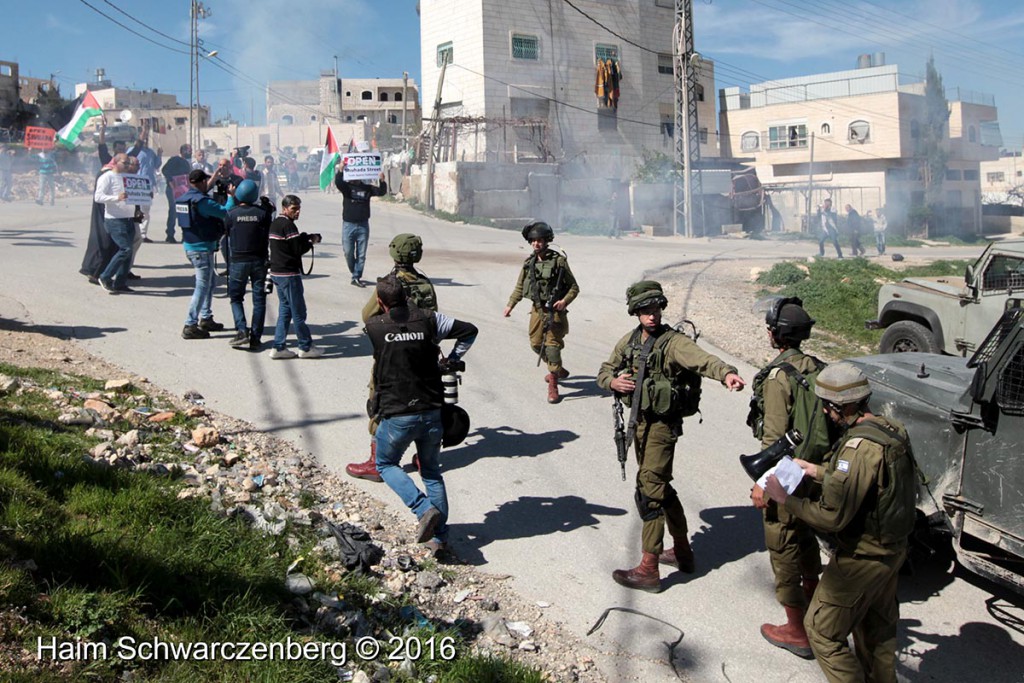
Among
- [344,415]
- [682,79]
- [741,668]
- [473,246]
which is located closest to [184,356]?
[344,415]

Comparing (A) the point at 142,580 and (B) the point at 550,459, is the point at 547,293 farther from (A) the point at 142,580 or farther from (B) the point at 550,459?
(A) the point at 142,580

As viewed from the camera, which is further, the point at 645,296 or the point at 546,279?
the point at 546,279

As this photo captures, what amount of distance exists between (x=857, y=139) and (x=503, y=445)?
47.4 meters

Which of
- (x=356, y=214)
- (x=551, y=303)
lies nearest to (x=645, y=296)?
(x=551, y=303)

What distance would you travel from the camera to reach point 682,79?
28781 mm

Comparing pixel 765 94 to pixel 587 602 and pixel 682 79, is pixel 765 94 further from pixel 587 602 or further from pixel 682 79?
pixel 587 602

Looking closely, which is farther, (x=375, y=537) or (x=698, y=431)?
(x=698, y=431)

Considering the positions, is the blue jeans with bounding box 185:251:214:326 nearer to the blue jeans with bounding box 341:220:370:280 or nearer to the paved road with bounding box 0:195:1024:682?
the paved road with bounding box 0:195:1024:682

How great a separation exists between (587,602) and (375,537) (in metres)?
1.40

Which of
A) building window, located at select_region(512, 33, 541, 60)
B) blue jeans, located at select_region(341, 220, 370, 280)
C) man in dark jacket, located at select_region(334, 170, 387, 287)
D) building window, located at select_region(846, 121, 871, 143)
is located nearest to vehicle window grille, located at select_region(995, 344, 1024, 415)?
man in dark jacket, located at select_region(334, 170, 387, 287)

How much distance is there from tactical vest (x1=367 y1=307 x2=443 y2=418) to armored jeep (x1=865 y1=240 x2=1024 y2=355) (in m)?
6.02

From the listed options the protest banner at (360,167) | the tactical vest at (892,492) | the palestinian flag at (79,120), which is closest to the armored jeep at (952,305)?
the tactical vest at (892,492)

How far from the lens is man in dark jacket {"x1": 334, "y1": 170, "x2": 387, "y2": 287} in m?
12.0

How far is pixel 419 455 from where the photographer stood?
17.0ft
